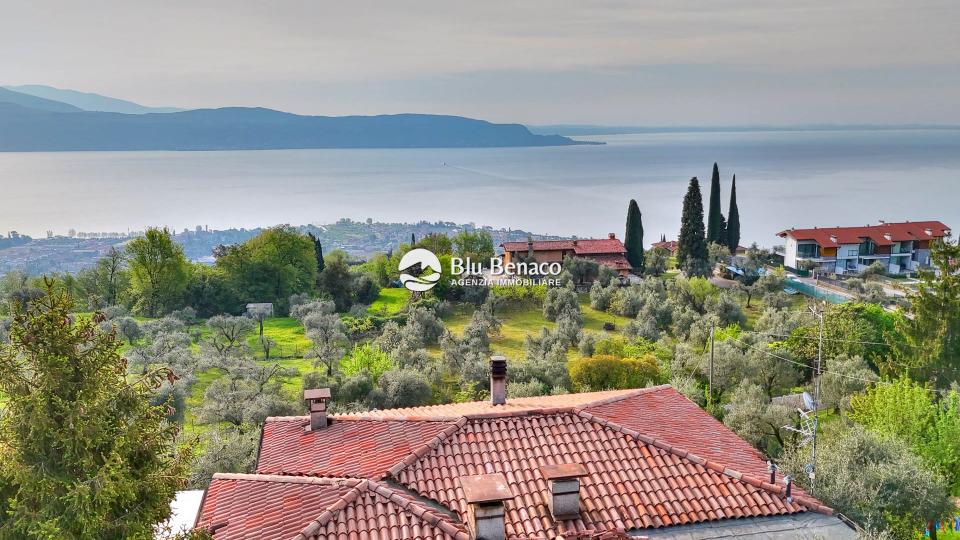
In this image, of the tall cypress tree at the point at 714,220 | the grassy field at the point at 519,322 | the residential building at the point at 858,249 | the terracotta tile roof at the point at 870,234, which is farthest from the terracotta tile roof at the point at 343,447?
the terracotta tile roof at the point at 870,234

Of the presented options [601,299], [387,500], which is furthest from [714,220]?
[387,500]

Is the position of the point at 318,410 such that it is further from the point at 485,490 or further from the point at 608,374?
the point at 608,374

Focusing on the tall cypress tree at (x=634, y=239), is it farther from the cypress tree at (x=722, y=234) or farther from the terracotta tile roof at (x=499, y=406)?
the terracotta tile roof at (x=499, y=406)

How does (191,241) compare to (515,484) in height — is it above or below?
below

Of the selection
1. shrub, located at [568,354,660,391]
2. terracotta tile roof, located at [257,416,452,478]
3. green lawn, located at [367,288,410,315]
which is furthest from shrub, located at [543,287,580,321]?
terracotta tile roof, located at [257,416,452,478]

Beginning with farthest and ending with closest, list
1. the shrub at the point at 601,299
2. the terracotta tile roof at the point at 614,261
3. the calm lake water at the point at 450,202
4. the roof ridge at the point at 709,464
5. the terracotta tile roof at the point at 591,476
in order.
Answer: the calm lake water at the point at 450,202 < the terracotta tile roof at the point at 614,261 < the shrub at the point at 601,299 < the roof ridge at the point at 709,464 < the terracotta tile roof at the point at 591,476

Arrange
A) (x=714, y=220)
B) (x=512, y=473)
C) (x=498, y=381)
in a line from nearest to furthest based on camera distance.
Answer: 1. (x=512, y=473)
2. (x=498, y=381)
3. (x=714, y=220)

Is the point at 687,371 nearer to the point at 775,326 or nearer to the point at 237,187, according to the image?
the point at 775,326
